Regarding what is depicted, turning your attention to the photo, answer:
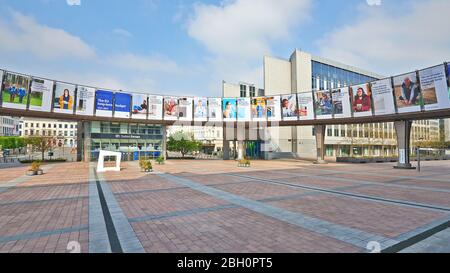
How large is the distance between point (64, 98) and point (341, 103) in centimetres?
3547

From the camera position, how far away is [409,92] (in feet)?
76.0

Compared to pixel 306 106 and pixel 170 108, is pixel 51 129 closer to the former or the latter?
pixel 170 108

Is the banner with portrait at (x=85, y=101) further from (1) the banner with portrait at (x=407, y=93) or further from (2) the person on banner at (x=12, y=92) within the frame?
(1) the banner with portrait at (x=407, y=93)

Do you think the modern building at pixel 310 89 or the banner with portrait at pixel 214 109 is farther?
the modern building at pixel 310 89

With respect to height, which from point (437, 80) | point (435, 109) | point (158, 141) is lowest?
point (158, 141)

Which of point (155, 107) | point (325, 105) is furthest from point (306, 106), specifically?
point (155, 107)

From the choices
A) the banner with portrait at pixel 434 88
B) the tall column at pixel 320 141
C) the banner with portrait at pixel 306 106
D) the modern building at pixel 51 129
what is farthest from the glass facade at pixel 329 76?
the modern building at pixel 51 129

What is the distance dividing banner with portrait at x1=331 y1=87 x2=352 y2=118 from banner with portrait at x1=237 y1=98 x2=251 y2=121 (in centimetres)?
1295

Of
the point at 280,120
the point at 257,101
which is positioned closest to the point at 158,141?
the point at 257,101

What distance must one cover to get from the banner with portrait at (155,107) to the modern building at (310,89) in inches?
990

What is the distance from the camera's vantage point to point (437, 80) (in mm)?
20812

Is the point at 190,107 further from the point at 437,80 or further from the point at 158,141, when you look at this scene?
the point at 437,80

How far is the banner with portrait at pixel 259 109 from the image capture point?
37438 millimetres
